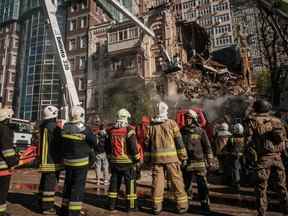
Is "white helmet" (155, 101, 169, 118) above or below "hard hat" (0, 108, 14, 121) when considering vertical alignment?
above

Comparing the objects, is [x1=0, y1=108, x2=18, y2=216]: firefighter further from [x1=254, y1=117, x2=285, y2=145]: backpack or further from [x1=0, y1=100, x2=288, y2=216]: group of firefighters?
[x1=254, y1=117, x2=285, y2=145]: backpack

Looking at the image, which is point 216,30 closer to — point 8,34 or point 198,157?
point 8,34

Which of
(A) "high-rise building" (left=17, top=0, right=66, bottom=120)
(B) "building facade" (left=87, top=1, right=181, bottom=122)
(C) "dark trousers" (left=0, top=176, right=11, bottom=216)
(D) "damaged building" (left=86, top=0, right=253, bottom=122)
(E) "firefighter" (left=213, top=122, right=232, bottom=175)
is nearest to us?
(C) "dark trousers" (left=0, top=176, right=11, bottom=216)

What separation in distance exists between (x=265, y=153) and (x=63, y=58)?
10.8m

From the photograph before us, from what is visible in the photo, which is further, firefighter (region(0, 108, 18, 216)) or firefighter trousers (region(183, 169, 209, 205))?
firefighter trousers (region(183, 169, 209, 205))

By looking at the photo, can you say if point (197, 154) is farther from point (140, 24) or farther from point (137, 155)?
point (140, 24)

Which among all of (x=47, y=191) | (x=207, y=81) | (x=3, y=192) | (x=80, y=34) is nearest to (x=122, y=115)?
(x=47, y=191)

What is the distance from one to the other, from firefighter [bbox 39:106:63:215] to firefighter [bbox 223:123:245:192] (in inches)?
209

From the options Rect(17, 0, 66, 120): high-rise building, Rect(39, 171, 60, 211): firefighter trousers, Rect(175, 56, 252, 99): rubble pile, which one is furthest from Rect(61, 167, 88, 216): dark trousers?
Rect(17, 0, 66, 120): high-rise building

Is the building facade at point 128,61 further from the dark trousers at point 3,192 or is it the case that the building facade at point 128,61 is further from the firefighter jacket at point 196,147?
the dark trousers at point 3,192

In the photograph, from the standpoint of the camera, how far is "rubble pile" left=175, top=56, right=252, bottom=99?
86.6 feet

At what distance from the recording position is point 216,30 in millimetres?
50562

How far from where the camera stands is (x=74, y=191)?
14.9ft

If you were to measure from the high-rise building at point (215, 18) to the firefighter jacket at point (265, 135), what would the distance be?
46.8 m
